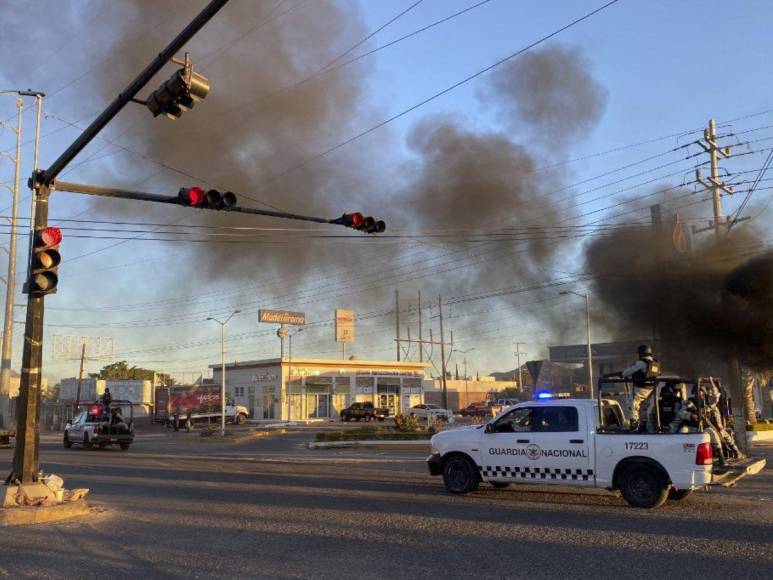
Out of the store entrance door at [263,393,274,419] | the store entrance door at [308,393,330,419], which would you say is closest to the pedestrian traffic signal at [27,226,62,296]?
the store entrance door at [263,393,274,419]

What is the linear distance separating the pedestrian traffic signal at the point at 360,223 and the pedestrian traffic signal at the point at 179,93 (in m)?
5.01

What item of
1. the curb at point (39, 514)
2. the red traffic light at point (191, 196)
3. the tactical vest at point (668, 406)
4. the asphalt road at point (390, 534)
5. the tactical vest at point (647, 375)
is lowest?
the asphalt road at point (390, 534)

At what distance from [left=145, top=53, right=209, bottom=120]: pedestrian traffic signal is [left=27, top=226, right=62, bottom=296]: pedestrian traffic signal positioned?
111 inches

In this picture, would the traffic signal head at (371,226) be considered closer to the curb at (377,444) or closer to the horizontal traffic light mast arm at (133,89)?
the horizontal traffic light mast arm at (133,89)

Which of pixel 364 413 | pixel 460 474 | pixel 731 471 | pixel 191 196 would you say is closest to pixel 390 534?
pixel 460 474

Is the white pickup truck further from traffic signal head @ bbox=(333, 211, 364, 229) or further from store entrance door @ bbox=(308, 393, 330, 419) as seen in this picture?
store entrance door @ bbox=(308, 393, 330, 419)

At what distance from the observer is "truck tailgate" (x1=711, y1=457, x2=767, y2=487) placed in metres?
8.53

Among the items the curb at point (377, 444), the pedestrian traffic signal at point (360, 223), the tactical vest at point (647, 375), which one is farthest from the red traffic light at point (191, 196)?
the curb at point (377, 444)

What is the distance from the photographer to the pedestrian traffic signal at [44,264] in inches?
361

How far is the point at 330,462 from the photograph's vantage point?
1725cm

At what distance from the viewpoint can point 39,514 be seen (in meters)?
8.28

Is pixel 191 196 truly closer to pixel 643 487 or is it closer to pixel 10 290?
pixel 643 487

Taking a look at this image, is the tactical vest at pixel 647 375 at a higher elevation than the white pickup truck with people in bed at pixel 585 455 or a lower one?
higher

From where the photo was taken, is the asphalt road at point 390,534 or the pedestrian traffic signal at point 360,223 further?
the pedestrian traffic signal at point 360,223
